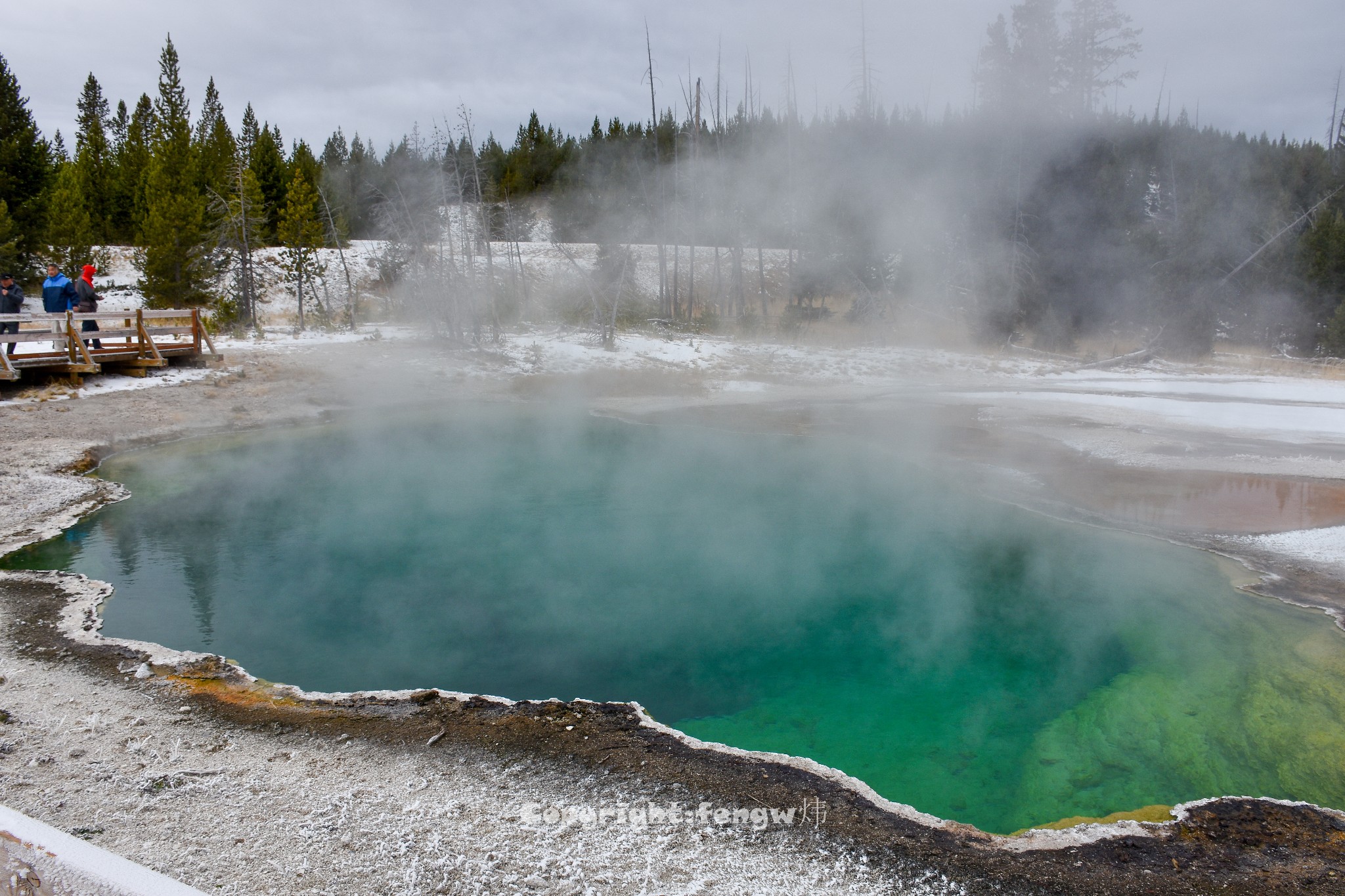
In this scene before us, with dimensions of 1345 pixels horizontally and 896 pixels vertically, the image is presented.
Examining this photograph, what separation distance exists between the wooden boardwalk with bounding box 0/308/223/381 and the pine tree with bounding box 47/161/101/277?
5.85m

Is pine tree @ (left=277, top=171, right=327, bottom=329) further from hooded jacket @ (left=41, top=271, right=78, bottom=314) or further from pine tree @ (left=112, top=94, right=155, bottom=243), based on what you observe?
hooded jacket @ (left=41, top=271, right=78, bottom=314)

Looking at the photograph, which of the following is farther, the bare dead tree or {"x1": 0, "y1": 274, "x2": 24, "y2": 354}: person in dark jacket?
the bare dead tree

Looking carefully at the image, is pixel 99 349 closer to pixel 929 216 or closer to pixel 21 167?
pixel 21 167

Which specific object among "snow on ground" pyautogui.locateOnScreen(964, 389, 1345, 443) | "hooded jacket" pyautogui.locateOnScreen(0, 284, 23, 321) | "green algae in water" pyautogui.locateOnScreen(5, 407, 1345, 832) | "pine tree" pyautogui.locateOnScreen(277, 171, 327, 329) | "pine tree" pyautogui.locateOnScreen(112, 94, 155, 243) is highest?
"pine tree" pyautogui.locateOnScreen(112, 94, 155, 243)

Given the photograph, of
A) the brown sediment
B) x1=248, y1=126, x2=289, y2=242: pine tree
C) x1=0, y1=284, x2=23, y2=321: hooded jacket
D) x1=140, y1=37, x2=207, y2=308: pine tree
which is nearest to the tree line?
x1=140, y1=37, x2=207, y2=308: pine tree

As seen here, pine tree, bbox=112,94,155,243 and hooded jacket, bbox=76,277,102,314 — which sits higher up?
pine tree, bbox=112,94,155,243

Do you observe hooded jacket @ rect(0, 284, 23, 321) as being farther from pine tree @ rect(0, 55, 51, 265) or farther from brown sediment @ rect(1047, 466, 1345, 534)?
brown sediment @ rect(1047, 466, 1345, 534)

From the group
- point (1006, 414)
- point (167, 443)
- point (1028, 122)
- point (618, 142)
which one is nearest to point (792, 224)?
point (1028, 122)

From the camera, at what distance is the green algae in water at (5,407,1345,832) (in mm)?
3156

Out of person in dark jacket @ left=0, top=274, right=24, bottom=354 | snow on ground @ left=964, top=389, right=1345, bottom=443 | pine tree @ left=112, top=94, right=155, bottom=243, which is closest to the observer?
person in dark jacket @ left=0, top=274, right=24, bottom=354

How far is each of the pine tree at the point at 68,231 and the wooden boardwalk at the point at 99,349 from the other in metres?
5.85

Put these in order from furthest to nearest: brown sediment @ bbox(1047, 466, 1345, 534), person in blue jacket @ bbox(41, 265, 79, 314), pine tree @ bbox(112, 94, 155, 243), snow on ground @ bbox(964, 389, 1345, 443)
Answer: pine tree @ bbox(112, 94, 155, 243), snow on ground @ bbox(964, 389, 1345, 443), person in blue jacket @ bbox(41, 265, 79, 314), brown sediment @ bbox(1047, 466, 1345, 534)

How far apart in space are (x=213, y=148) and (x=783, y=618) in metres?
23.4

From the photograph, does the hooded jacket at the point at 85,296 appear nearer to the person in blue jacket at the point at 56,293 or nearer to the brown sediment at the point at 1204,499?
the person in blue jacket at the point at 56,293
